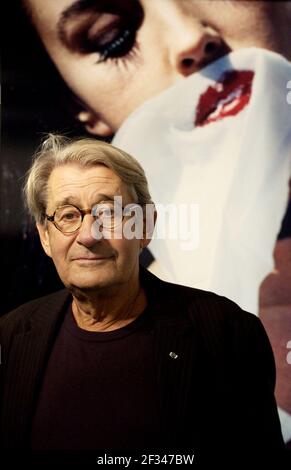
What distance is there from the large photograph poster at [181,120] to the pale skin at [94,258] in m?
0.36

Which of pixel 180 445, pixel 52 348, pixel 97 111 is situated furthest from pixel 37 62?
pixel 180 445

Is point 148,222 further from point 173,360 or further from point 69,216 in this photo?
point 173,360

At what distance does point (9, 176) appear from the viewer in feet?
6.14

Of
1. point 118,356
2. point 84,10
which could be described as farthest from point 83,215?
point 84,10

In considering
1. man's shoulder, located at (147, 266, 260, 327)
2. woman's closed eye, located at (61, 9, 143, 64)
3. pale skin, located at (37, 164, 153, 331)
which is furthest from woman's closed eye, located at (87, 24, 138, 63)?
man's shoulder, located at (147, 266, 260, 327)

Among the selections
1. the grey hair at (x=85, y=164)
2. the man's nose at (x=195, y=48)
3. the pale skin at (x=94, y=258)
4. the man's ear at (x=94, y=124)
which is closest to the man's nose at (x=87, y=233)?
the pale skin at (x=94, y=258)

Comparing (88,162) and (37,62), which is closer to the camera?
(88,162)

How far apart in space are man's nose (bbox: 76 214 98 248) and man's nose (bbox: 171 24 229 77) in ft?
2.44

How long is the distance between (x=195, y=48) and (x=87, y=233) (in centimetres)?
86

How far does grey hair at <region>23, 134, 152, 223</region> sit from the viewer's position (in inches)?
55.8

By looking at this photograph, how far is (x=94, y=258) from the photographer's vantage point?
1.36 m

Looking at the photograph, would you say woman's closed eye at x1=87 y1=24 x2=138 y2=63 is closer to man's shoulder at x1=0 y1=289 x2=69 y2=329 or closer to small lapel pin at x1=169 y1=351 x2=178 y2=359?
man's shoulder at x1=0 y1=289 x2=69 y2=329

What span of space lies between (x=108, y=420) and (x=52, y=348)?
29cm
